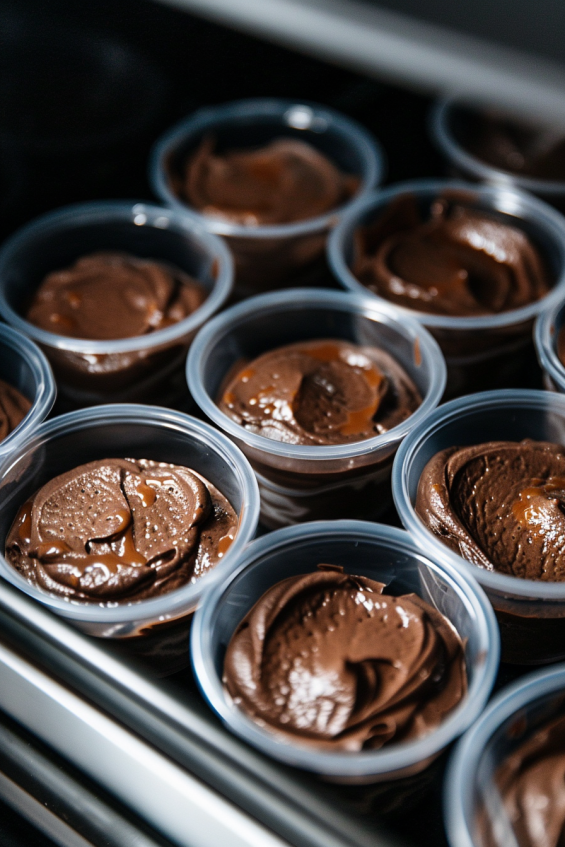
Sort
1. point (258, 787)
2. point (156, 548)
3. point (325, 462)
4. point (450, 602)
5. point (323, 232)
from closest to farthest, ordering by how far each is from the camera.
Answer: point (258, 787) < point (450, 602) < point (156, 548) < point (325, 462) < point (323, 232)

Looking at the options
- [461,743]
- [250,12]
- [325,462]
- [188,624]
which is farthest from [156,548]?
[250,12]

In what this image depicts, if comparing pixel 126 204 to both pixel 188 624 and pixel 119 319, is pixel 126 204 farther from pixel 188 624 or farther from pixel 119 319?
pixel 188 624

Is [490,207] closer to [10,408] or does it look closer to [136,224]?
[136,224]

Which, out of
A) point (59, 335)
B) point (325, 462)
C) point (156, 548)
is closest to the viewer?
point (156, 548)

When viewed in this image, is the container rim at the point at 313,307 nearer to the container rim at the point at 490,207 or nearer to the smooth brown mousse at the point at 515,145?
the container rim at the point at 490,207

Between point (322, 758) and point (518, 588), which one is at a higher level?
point (518, 588)

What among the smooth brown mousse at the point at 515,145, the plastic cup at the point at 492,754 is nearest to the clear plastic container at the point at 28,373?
the plastic cup at the point at 492,754

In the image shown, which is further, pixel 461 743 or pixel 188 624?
pixel 188 624

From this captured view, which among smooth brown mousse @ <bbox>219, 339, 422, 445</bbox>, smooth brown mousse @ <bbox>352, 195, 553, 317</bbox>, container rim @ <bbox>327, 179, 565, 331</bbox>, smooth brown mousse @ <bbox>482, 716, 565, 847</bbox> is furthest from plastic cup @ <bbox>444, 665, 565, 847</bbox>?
smooth brown mousse @ <bbox>352, 195, 553, 317</bbox>

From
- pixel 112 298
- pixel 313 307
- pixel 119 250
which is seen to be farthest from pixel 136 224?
pixel 313 307
